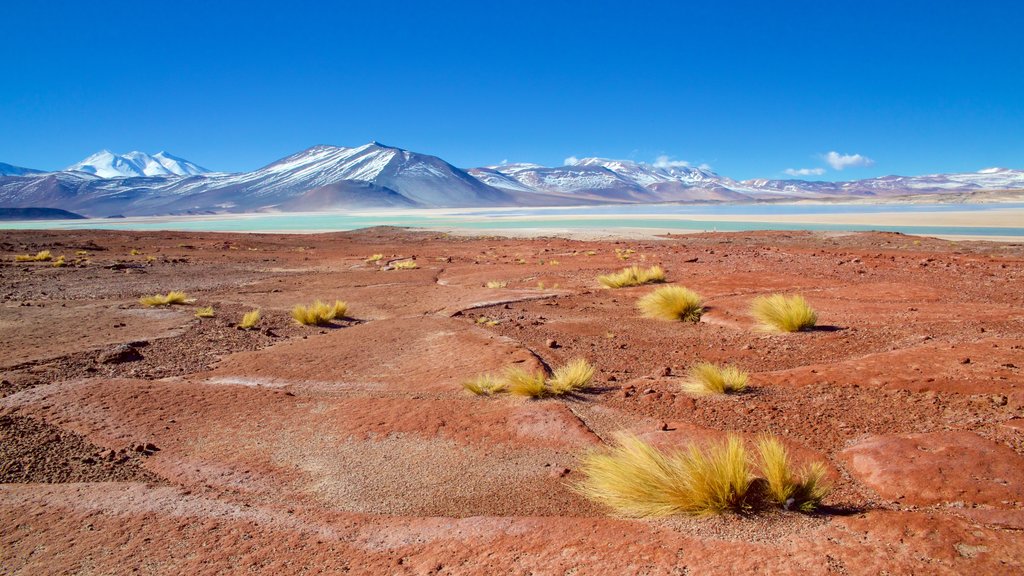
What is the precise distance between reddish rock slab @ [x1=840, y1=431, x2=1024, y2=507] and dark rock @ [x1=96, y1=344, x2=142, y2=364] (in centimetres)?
804

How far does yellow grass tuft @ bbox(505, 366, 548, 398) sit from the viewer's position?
20.1 feet

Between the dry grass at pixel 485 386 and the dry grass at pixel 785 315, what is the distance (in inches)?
166

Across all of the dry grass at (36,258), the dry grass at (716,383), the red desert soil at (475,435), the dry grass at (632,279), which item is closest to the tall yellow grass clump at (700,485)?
the red desert soil at (475,435)

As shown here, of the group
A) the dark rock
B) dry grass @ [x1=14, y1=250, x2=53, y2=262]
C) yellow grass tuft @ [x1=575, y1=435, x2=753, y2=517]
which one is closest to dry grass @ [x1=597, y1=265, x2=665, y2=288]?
the dark rock

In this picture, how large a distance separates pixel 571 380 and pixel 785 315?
12.2ft

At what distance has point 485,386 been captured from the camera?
21.3 feet

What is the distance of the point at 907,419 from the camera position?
5078 millimetres

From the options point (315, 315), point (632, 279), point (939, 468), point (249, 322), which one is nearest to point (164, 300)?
point (249, 322)

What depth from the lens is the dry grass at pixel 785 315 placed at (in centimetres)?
843

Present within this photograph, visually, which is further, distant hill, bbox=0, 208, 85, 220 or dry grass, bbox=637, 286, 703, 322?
distant hill, bbox=0, 208, 85, 220

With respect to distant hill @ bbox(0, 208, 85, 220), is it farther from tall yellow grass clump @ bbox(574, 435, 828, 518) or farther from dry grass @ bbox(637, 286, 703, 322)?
tall yellow grass clump @ bbox(574, 435, 828, 518)

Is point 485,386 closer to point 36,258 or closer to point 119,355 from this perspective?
point 119,355

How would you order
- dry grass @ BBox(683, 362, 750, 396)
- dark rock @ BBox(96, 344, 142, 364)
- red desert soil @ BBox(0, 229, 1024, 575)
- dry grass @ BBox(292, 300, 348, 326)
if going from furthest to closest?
1. dry grass @ BBox(292, 300, 348, 326)
2. dark rock @ BBox(96, 344, 142, 364)
3. dry grass @ BBox(683, 362, 750, 396)
4. red desert soil @ BBox(0, 229, 1024, 575)

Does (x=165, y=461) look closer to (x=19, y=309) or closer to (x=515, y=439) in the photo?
(x=515, y=439)
